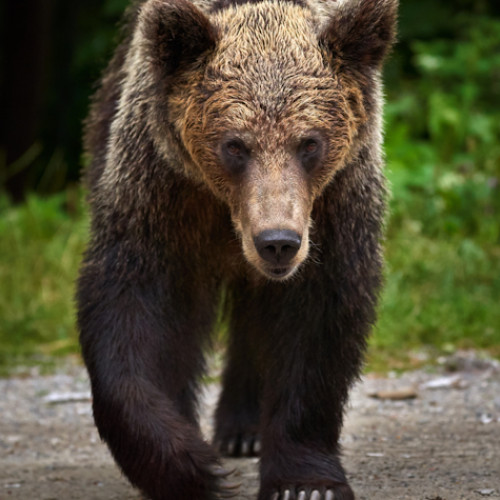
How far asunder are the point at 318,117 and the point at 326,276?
706 millimetres

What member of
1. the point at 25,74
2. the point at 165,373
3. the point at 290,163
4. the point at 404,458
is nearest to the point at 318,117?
the point at 290,163

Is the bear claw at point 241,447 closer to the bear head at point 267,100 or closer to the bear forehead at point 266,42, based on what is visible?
the bear head at point 267,100

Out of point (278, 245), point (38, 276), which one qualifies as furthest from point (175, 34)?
point (38, 276)

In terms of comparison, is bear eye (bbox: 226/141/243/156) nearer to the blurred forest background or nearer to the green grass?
the blurred forest background

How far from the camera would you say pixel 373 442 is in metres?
5.22

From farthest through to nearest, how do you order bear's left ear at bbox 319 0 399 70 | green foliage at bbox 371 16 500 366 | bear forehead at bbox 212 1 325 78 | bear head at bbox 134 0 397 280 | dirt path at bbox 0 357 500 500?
green foliage at bbox 371 16 500 366
dirt path at bbox 0 357 500 500
bear's left ear at bbox 319 0 399 70
bear forehead at bbox 212 1 325 78
bear head at bbox 134 0 397 280

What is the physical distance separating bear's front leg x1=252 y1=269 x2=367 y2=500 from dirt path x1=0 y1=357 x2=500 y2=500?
23 cm

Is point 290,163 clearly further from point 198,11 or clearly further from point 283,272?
point 198,11

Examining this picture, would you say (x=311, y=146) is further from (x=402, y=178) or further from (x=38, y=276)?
(x=402, y=178)

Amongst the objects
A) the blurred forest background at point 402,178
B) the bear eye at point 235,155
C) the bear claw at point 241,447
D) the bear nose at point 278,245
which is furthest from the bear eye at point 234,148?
the blurred forest background at point 402,178

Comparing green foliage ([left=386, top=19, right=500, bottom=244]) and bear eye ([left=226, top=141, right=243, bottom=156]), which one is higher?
bear eye ([left=226, top=141, right=243, bottom=156])

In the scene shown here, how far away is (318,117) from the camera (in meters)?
3.89

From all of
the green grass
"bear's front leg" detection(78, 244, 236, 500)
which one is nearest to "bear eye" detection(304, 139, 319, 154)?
"bear's front leg" detection(78, 244, 236, 500)

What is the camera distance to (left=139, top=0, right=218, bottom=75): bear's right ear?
13.0 feet
